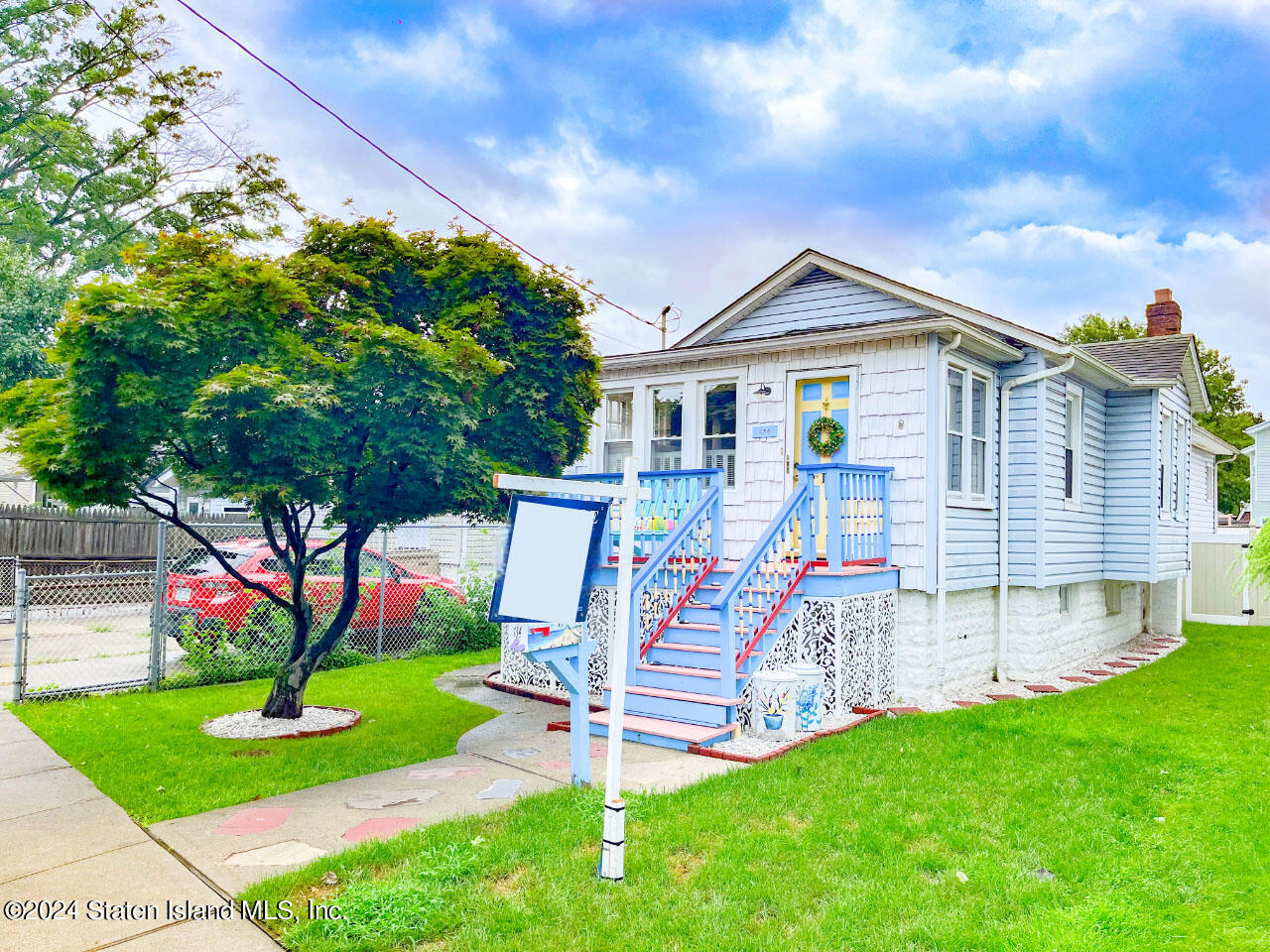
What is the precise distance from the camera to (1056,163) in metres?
19.2

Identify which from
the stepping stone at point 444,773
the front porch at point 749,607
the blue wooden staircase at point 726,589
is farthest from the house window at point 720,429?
the stepping stone at point 444,773

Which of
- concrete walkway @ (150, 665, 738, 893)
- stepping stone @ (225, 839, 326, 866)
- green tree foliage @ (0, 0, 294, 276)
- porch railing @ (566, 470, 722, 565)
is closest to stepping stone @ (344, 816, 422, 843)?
concrete walkway @ (150, 665, 738, 893)

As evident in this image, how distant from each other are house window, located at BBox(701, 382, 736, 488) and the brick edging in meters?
3.43

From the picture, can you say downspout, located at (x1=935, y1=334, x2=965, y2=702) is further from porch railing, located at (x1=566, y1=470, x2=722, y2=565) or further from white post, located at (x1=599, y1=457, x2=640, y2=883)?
white post, located at (x1=599, y1=457, x2=640, y2=883)

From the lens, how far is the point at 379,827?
4660 millimetres

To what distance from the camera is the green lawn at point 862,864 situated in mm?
3406

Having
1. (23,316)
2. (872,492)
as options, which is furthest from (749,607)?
(23,316)

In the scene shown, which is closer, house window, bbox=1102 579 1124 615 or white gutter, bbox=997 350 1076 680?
white gutter, bbox=997 350 1076 680

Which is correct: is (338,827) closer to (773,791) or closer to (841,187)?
(773,791)

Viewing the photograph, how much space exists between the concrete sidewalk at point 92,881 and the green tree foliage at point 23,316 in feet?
55.3

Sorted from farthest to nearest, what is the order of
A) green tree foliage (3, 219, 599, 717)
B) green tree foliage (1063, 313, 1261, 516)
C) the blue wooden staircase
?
green tree foliage (1063, 313, 1261, 516)
the blue wooden staircase
green tree foliage (3, 219, 599, 717)

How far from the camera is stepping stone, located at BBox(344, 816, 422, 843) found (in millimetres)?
4508

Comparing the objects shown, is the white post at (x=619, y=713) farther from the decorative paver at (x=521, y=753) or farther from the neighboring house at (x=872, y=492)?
the neighboring house at (x=872, y=492)

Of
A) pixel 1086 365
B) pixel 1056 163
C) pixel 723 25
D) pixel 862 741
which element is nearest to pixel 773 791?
pixel 862 741
